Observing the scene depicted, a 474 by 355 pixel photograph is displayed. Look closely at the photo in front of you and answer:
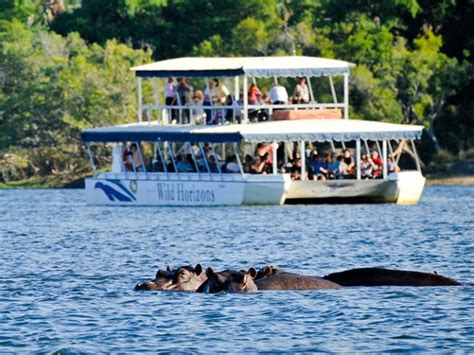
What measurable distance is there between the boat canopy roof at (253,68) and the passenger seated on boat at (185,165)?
2764mm

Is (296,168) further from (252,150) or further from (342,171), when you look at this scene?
(252,150)

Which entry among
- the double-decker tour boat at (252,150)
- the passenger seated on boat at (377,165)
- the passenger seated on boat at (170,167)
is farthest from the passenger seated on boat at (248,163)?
the passenger seated on boat at (377,165)

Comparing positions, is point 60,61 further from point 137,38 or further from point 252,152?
point 252,152

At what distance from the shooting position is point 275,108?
210 ft

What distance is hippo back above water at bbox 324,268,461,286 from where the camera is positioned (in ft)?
96.6

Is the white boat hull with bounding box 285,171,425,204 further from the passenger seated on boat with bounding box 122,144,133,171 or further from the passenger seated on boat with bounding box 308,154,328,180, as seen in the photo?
the passenger seated on boat with bounding box 122,144,133,171

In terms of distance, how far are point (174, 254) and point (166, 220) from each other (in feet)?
47.1

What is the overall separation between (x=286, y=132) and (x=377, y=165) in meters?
4.57

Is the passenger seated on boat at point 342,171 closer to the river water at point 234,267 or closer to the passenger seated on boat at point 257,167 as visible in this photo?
the passenger seated on boat at point 257,167

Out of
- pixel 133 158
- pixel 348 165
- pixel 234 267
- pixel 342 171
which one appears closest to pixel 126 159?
pixel 133 158

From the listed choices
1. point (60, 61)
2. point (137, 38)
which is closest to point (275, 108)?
point (60, 61)

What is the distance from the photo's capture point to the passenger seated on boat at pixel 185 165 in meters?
63.3

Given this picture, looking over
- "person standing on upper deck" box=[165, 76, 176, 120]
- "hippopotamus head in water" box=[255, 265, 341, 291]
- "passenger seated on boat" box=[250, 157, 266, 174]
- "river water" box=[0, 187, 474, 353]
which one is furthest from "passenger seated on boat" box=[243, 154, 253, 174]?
"hippopotamus head in water" box=[255, 265, 341, 291]

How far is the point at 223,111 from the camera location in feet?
209
